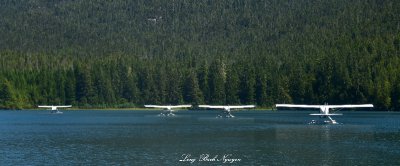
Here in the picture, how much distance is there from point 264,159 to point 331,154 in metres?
8.07

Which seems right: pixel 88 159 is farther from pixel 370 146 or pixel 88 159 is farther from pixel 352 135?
pixel 352 135

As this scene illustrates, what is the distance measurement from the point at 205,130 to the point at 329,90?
91.6 m

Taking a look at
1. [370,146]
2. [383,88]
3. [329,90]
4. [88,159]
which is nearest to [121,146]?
[88,159]

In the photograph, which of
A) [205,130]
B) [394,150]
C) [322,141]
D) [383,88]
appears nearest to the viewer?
[394,150]

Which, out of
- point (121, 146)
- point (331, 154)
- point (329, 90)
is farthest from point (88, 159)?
point (329, 90)

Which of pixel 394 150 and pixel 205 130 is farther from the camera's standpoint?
Answer: pixel 205 130

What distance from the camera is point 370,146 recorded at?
3302 inches

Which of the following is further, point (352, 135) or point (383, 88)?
point (383, 88)

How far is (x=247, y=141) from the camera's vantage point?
3561 inches

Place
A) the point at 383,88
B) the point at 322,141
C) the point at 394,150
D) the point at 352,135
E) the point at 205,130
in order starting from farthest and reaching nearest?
1. the point at 383,88
2. the point at 205,130
3. the point at 352,135
4. the point at 322,141
5. the point at 394,150

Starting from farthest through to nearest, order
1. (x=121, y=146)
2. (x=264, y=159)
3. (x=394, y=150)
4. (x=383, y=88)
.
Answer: (x=383, y=88) → (x=121, y=146) → (x=394, y=150) → (x=264, y=159)

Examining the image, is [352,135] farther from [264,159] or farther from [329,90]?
[329,90]

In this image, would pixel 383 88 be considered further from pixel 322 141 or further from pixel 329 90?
pixel 322 141

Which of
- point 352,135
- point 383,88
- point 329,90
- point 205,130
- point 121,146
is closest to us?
point 121,146
